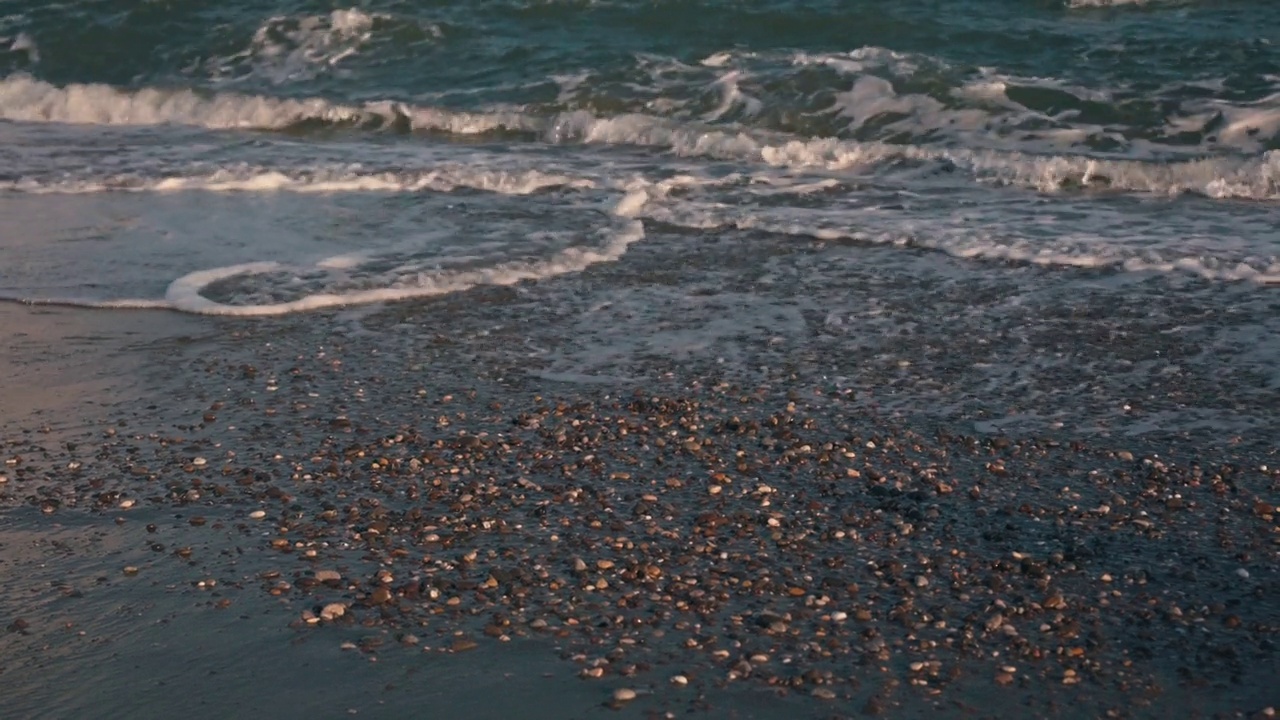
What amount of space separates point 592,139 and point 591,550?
7.75 m

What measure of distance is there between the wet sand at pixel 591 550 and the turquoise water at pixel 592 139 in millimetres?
1687

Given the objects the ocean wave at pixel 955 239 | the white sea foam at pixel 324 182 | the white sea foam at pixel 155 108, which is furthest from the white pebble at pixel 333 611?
the white sea foam at pixel 155 108

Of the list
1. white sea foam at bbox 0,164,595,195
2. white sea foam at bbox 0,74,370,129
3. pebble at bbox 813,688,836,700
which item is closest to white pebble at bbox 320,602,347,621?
pebble at bbox 813,688,836,700

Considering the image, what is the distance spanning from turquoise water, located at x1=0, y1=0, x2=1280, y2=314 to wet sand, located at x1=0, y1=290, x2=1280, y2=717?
1.69 meters

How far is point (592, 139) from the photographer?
12.1 metres

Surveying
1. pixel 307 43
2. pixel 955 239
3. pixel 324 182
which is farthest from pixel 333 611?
pixel 307 43

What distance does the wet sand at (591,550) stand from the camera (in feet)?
12.7

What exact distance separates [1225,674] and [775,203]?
6.00 m

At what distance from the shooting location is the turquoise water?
834 centimetres

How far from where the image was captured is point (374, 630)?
4160mm

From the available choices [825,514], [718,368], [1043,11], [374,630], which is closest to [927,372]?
[718,368]

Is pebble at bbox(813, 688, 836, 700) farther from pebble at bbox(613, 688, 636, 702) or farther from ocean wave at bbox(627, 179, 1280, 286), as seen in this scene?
ocean wave at bbox(627, 179, 1280, 286)

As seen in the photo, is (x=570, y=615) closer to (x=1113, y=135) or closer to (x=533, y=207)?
(x=533, y=207)

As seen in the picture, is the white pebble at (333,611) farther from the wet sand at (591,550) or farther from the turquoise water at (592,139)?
the turquoise water at (592,139)
